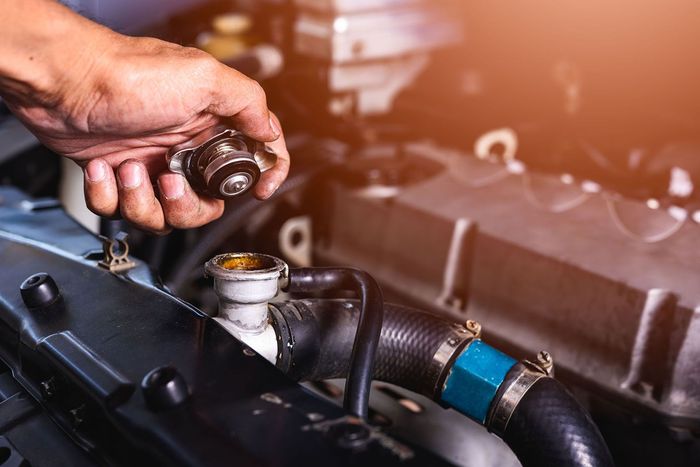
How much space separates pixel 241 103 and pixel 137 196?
0.19 metres

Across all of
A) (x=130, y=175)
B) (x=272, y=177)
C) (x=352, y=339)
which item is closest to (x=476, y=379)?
(x=352, y=339)

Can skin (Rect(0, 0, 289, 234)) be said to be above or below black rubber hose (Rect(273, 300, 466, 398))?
above

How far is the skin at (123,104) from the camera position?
0.81 metres

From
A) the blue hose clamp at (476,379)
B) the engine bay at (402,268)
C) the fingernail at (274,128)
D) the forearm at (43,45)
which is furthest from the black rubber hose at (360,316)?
the forearm at (43,45)

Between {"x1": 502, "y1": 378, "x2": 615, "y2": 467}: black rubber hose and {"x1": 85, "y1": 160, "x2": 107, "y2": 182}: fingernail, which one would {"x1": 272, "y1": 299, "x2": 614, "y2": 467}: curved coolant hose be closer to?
{"x1": 502, "y1": 378, "x2": 615, "y2": 467}: black rubber hose

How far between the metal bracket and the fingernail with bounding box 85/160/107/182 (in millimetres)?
80

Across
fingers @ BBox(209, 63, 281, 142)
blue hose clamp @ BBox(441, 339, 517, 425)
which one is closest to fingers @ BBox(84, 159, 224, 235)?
fingers @ BBox(209, 63, 281, 142)

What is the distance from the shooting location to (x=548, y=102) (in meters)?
1.62

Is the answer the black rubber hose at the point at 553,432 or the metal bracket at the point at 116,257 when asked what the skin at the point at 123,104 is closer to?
the metal bracket at the point at 116,257

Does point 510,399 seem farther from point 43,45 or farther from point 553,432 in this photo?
point 43,45

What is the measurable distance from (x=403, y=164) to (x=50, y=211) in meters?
0.62

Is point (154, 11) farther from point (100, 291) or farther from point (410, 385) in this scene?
point (410, 385)

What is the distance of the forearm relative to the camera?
779mm

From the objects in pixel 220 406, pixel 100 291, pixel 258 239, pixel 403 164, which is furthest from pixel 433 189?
pixel 220 406
